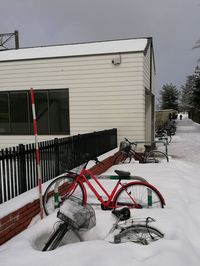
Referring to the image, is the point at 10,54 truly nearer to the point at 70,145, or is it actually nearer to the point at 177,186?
the point at 70,145

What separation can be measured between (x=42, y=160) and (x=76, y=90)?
6.09m

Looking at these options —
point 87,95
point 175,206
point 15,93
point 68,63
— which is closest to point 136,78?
point 87,95

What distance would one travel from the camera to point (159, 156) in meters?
10.1

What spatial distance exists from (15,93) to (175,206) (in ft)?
28.7

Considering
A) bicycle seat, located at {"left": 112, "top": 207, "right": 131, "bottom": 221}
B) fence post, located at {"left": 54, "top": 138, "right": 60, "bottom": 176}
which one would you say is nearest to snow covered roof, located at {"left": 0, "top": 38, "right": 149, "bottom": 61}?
fence post, located at {"left": 54, "top": 138, "right": 60, "bottom": 176}

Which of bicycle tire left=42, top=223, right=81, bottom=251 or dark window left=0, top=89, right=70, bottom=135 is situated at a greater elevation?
dark window left=0, top=89, right=70, bottom=135

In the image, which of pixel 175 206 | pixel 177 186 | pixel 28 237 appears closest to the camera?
pixel 28 237

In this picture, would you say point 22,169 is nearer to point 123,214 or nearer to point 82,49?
point 123,214

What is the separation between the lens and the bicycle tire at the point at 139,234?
3.50 m

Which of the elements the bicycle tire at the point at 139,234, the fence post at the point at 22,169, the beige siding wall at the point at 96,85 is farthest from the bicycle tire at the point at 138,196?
the beige siding wall at the point at 96,85

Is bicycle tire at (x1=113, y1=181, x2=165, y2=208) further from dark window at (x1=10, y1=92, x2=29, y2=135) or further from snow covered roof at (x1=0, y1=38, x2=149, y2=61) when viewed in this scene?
dark window at (x1=10, y1=92, x2=29, y2=135)

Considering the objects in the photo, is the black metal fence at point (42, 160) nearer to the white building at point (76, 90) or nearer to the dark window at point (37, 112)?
the white building at point (76, 90)

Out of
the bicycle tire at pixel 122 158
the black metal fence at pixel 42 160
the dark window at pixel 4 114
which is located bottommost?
the bicycle tire at pixel 122 158

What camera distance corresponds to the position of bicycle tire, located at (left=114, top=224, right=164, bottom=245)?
350 cm
